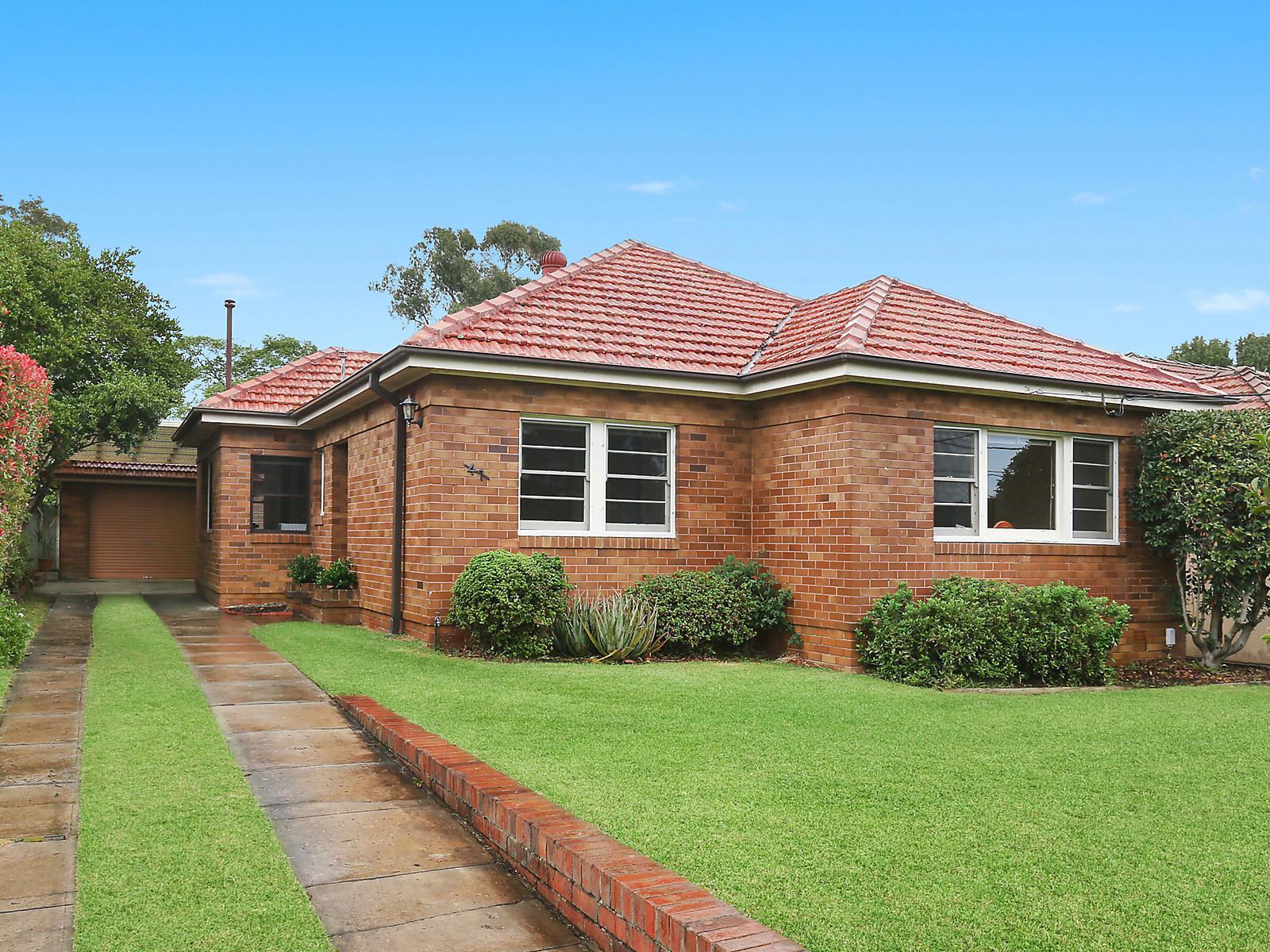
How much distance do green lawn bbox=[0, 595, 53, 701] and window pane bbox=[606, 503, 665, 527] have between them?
19.9ft

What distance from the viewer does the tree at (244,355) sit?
38.3 metres

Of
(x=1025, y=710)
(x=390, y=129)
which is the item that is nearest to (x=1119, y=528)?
(x=1025, y=710)

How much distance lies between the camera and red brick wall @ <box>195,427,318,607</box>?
16.6 m

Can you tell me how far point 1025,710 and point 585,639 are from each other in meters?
4.57

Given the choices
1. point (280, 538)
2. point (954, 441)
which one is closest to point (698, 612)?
point (954, 441)

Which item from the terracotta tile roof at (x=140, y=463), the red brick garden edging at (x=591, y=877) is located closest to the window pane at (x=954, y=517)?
the red brick garden edging at (x=591, y=877)

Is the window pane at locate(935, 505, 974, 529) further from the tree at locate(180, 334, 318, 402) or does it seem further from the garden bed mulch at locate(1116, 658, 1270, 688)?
the tree at locate(180, 334, 318, 402)

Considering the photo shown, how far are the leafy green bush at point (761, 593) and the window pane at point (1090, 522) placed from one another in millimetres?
3607

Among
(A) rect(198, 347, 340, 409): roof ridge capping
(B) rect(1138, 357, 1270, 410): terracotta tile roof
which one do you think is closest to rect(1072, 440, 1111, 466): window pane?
(B) rect(1138, 357, 1270, 410): terracotta tile roof

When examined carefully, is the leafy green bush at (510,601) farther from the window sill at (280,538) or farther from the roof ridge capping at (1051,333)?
the window sill at (280,538)

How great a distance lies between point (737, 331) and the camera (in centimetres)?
1350

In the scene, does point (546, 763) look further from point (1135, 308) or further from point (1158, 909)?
point (1135, 308)

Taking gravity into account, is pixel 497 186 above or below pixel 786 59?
above

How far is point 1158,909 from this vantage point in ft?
11.9
